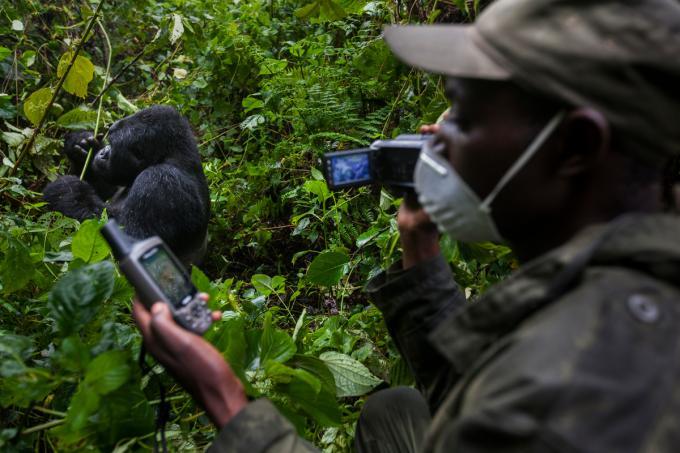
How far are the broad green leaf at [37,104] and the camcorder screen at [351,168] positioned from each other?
1.94 metres

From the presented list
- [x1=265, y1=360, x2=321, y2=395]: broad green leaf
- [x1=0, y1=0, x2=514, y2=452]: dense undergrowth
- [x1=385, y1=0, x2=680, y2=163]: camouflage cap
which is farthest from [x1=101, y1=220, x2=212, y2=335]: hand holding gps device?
[x1=385, y1=0, x2=680, y2=163]: camouflage cap

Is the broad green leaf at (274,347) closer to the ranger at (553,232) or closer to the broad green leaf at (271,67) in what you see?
the ranger at (553,232)

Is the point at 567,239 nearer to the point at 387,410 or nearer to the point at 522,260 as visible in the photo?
the point at 522,260

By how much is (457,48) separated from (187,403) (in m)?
1.18

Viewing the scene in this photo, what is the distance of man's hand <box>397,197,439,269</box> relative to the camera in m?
1.59

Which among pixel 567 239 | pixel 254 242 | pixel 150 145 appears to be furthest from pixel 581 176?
pixel 150 145

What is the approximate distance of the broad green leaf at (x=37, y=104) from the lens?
290 cm

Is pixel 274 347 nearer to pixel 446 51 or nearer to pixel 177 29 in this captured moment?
pixel 446 51

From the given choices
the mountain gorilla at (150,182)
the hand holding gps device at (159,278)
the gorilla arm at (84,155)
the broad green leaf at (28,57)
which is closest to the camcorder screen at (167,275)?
the hand holding gps device at (159,278)

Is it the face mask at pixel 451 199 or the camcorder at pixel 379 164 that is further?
the camcorder at pixel 379 164

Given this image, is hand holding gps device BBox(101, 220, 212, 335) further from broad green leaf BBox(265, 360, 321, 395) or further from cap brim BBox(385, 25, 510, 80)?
cap brim BBox(385, 25, 510, 80)

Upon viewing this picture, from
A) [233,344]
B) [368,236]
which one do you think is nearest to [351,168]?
[233,344]

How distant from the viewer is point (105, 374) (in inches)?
48.6

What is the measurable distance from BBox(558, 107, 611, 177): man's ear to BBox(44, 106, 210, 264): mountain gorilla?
117 inches
